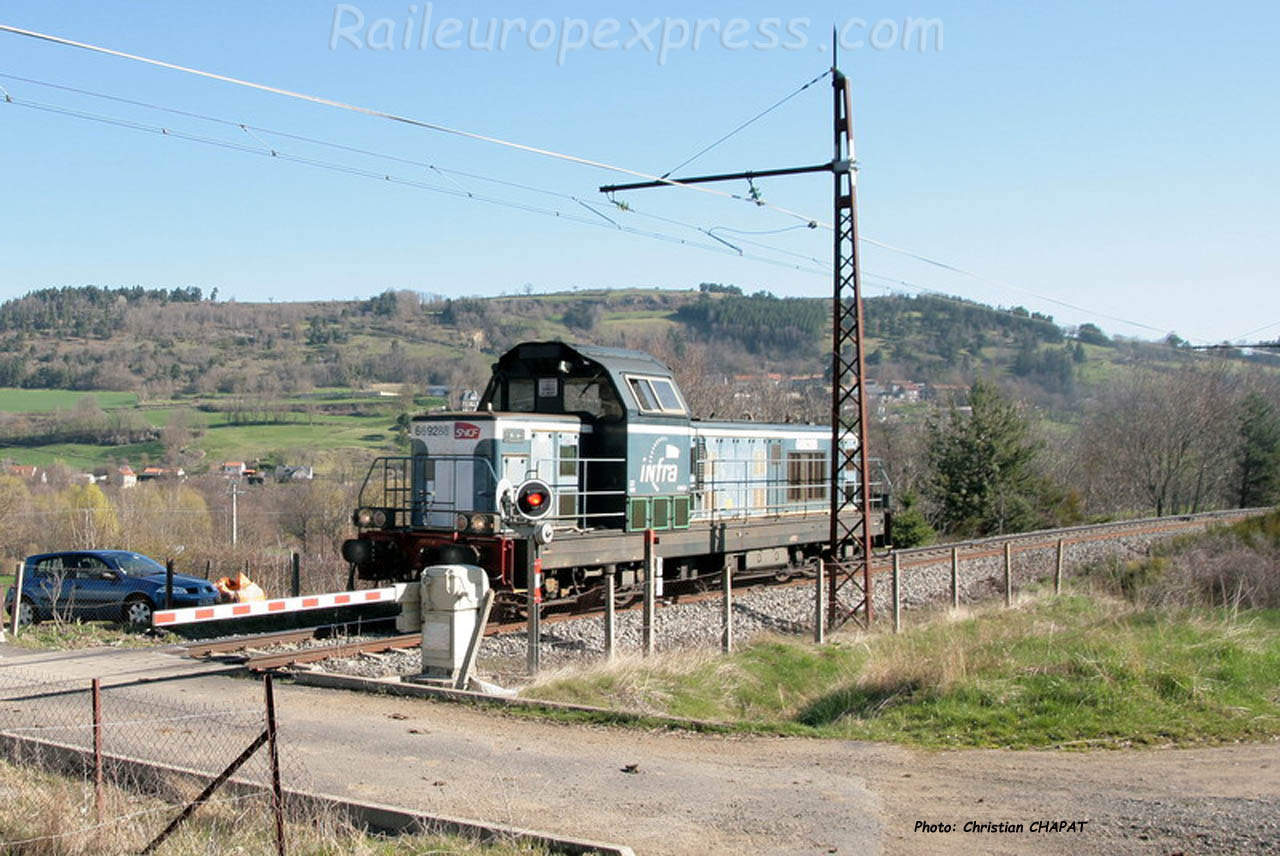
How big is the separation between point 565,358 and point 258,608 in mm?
8069

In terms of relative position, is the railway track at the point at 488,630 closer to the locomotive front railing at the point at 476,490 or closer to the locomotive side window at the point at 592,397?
the locomotive front railing at the point at 476,490

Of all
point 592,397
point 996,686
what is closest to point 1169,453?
point 592,397

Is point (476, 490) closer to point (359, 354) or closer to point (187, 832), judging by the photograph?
point (187, 832)

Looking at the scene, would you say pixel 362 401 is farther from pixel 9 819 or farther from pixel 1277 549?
pixel 9 819

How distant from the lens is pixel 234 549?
3653 cm

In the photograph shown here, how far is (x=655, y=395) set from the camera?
18484 millimetres

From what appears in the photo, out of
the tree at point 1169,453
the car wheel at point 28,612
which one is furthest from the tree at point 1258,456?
the car wheel at point 28,612

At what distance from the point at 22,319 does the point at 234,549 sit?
12503cm

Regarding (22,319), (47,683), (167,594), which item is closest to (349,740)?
(47,683)

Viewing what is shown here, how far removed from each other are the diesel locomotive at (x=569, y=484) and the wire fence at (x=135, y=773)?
4.60 meters

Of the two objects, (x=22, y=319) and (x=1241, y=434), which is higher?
(x=22, y=319)

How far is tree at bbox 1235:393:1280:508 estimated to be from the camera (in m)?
51.4

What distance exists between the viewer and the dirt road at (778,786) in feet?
22.2

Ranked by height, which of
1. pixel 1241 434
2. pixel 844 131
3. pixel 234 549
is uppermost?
pixel 844 131
